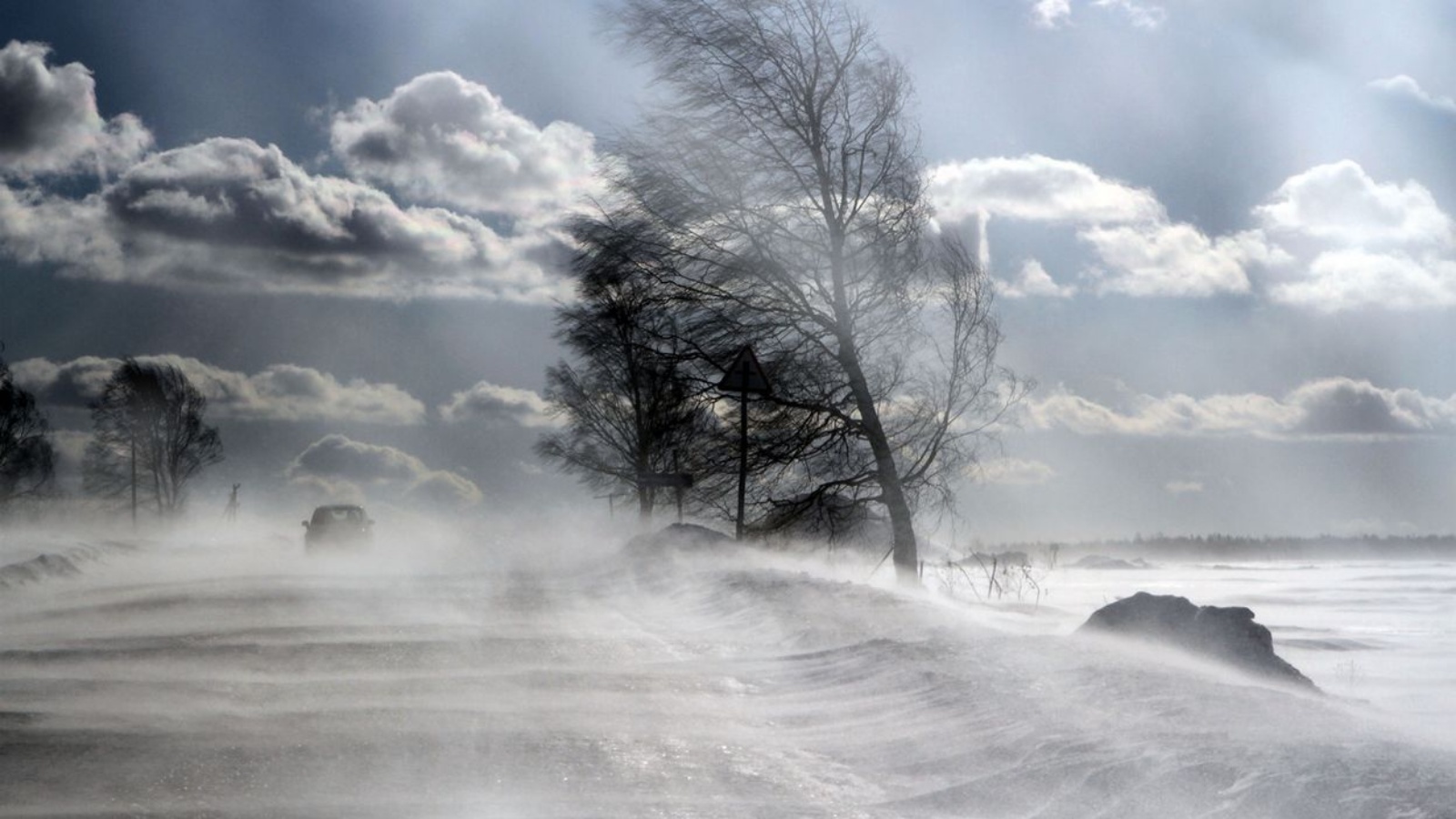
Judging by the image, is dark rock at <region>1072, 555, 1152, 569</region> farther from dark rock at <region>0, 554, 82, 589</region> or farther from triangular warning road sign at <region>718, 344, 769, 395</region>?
dark rock at <region>0, 554, 82, 589</region>

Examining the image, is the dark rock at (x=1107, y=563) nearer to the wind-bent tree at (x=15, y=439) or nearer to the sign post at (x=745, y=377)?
the sign post at (x=745, y=377)

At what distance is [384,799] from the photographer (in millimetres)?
5156

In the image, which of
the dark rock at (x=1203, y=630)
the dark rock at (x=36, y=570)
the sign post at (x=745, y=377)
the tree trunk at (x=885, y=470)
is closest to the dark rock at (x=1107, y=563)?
the tree trunk at (x=885, y=470)

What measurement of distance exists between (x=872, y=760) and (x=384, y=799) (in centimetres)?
223

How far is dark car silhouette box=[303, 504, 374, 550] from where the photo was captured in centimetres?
3117

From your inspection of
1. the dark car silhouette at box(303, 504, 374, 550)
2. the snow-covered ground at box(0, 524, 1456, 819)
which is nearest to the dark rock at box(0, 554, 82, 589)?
the snow-covered ground at box(0, 524, 1456, 819)

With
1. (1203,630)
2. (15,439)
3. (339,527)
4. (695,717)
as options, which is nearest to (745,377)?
(1203,630)

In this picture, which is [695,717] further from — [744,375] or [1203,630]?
[744,375]

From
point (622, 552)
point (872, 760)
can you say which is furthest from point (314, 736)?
point (622, 552)

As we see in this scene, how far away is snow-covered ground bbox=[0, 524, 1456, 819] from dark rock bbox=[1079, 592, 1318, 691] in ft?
2.26

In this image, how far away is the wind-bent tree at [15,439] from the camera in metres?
49.7

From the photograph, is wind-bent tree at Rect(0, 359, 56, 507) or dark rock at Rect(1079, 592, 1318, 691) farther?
wind-bent tree at Rect(0, 359, 56, 507)

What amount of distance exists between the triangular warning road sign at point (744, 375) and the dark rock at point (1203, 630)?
7.22 m

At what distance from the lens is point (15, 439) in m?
50.8
